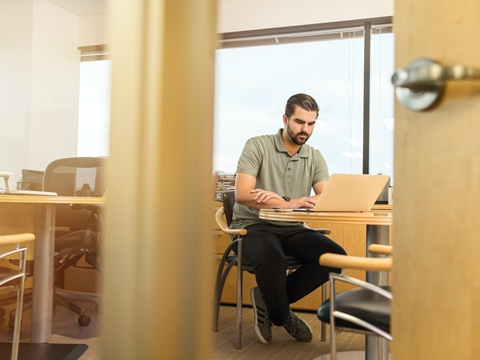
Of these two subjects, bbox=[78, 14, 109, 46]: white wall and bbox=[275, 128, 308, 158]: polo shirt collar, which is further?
bbox=[78, 14, 109, 46]: white wall

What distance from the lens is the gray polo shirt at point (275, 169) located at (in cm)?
312

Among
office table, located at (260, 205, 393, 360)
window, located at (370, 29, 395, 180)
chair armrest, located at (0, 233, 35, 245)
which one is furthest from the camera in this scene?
window, located at (370, 29, 395, 180)

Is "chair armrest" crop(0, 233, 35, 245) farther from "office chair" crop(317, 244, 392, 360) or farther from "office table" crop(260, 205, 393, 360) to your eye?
"office chair" crop(317, 244, 392, 360)

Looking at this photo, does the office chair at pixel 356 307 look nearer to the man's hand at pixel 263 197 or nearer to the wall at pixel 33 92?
the man's hand at pixel 263 197

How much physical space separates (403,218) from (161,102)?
0.25 m

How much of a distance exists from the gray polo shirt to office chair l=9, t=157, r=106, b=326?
114cm

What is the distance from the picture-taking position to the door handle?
1.41ft

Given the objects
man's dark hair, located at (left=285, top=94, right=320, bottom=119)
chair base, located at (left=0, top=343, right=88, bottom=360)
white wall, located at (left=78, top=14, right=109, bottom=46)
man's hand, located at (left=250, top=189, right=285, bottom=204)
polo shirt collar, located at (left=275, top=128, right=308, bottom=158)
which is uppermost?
white wall, located at (left=78, top=14, right=109, bottom=46)

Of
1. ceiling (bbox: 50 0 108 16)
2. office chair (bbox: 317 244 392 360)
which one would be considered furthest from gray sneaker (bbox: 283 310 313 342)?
ceiling (bbox: 50 0 108 16)

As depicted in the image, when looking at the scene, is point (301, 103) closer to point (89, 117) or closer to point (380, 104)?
point (380, 104)

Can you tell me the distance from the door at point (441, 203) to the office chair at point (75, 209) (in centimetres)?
324

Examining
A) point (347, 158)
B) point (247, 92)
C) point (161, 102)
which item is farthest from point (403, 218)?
point (247, 92)

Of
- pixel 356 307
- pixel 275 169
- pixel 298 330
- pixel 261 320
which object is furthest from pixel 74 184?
pixel 356 307

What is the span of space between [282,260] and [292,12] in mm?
2563
